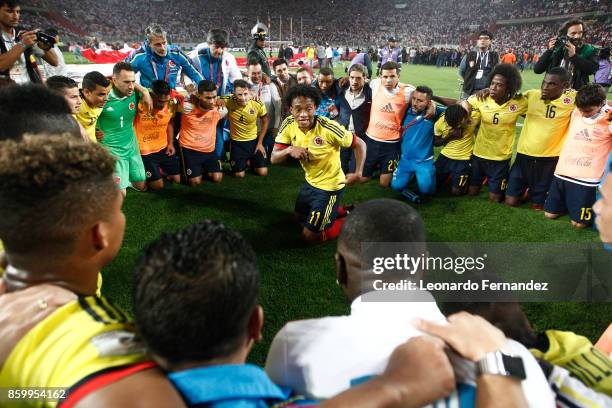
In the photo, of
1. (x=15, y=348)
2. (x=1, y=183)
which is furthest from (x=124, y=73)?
(x=15, y=348)

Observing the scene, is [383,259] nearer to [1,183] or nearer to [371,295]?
[371,295]

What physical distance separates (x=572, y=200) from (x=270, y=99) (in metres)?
5.35

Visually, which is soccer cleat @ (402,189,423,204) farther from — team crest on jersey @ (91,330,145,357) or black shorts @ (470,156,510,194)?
team crest on jersey @ (91,330,145,357)

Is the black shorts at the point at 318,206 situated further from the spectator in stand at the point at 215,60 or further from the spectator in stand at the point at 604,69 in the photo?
the spectator in stand at the point at 604,69

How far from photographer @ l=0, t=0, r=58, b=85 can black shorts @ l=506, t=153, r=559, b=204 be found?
657cm

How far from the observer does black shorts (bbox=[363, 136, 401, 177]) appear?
22.9 ft

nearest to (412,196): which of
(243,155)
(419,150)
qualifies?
(419,150)

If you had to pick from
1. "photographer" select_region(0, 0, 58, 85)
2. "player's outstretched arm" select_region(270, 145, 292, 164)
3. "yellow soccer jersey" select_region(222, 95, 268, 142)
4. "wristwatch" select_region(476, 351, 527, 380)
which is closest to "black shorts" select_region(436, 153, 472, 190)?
"player's outstretched arm" select_region(270, 145, 292, 164)

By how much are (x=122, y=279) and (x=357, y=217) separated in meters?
3.14

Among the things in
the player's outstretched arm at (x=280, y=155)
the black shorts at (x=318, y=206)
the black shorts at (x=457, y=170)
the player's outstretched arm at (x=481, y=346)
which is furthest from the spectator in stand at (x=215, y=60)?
the player's outstretched arm at (x=481, y=346)

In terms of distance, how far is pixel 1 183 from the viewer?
4.32 ft

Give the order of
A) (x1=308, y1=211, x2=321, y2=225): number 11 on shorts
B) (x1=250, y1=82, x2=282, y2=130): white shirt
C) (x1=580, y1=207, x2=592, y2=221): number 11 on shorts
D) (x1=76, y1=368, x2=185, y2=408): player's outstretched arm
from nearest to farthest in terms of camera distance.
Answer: (x1=76, y1=368, x2=185, y2=408): player's outstretched arm, (x1=308, y1=211, x2=321, y2=225): number 11 on shorts, (x1=580, y1=207, x2=592, y2=221): number 11 on shorts, (x1=250, y1=82, x2=282, y2=130): white shirt

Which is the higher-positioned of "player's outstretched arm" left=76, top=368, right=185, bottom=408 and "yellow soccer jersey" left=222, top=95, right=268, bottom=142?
"player's outstretched arm" left=76, top=368, right=185, bottom=408

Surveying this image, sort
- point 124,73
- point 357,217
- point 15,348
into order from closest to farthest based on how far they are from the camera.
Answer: point 15,348, point 357,217, point 124,73
